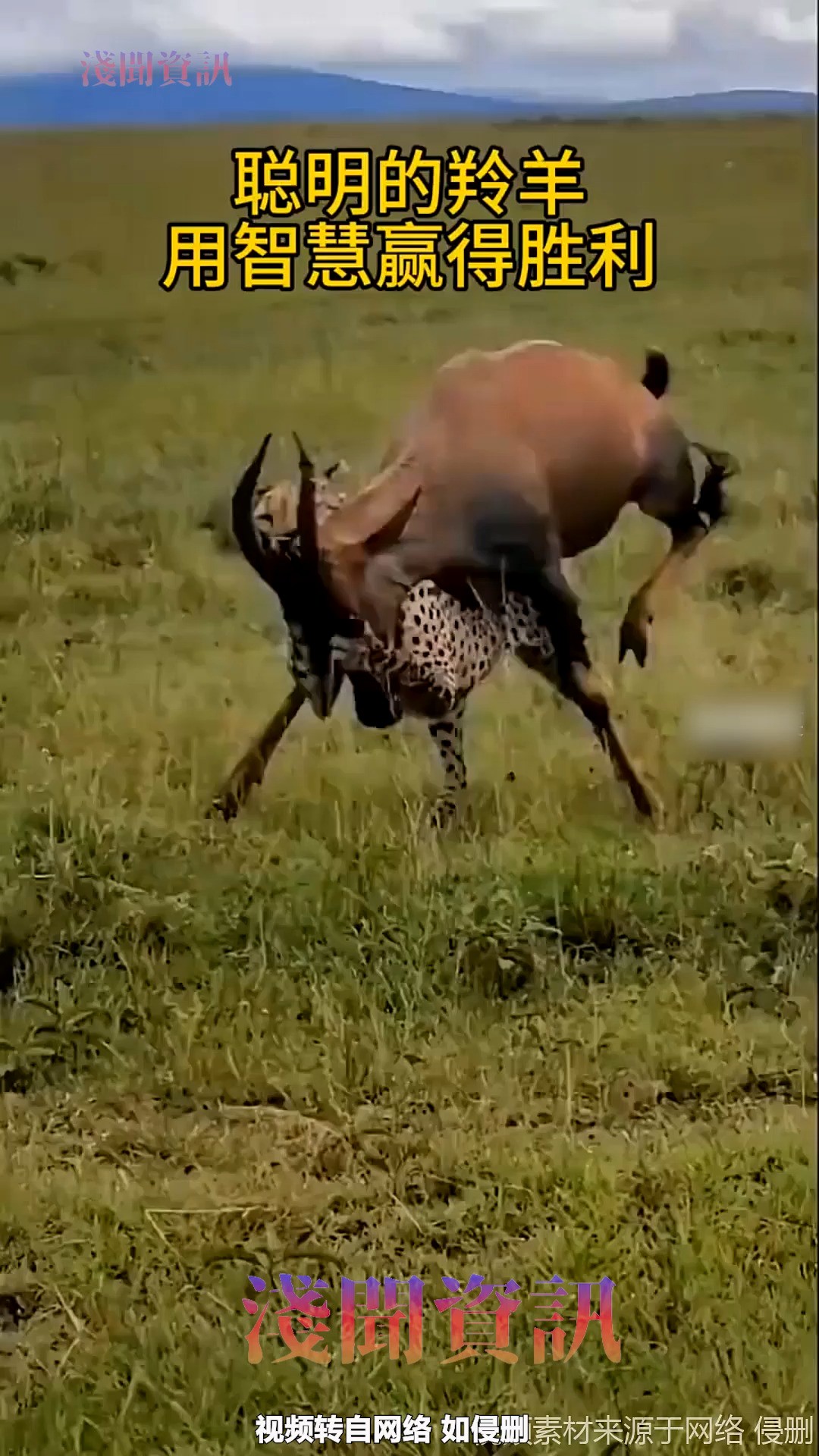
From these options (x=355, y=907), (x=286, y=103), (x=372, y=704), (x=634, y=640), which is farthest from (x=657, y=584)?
(x=286, y=103)

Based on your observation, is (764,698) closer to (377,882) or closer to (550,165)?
(377,882)

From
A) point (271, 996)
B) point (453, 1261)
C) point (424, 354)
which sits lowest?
point (453, 1261)

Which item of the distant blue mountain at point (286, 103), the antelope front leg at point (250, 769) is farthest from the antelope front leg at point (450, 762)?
the distant blue mountain at point (286, 103)

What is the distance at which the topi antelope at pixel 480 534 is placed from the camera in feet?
3.44

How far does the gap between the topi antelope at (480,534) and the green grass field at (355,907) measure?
21 millimetres

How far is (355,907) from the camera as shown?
1071 mm

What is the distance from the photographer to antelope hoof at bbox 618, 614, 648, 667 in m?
1.06

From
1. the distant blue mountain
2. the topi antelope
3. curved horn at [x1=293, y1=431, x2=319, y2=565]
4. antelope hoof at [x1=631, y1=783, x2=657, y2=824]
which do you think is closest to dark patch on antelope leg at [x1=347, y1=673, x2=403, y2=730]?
the topi antelope

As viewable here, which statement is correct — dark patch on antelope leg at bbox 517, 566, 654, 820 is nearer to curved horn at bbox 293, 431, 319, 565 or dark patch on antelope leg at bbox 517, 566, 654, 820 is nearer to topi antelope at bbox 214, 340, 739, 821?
topi antelope at bbox 214, 340, 739, 821

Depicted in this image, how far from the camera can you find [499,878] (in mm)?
1066

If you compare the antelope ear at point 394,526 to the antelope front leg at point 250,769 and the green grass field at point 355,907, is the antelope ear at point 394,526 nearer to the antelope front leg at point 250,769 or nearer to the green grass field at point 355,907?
the green grass field at point 355,907

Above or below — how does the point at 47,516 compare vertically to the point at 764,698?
above

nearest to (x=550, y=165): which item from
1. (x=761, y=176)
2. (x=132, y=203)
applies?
(x=761, y=176)

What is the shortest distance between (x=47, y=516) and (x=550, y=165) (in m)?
0.51
